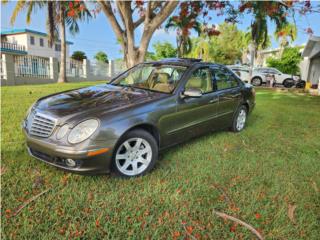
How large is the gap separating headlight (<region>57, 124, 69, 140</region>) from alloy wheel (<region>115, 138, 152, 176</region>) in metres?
0.63

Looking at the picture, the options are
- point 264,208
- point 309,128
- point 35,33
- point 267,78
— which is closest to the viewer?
point 264,208

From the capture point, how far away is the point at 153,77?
4.12m

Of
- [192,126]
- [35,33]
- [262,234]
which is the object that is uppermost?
[35,33]

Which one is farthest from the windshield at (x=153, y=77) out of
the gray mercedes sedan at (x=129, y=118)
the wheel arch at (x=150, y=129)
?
the wheel arch at (x=150, y=129)

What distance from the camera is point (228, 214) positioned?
240 centimetres

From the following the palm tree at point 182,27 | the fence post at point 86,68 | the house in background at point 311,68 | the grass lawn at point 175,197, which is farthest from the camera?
the fence post at point 86,68

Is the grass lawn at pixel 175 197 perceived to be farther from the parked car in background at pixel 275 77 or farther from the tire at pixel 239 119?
the parked car in background at pixel 275 77

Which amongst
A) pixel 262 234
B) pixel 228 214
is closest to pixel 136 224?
pixel 228 214

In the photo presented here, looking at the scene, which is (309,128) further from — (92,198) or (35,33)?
(35,33)

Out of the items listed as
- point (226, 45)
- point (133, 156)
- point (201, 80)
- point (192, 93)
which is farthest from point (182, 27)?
point (226, 45)

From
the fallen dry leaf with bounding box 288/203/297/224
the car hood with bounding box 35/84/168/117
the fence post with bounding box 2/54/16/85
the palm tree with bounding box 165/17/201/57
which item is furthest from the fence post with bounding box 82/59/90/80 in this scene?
the fallen dry leaf with bounding box 288/203/297/224

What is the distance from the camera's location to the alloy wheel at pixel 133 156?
2886 mm

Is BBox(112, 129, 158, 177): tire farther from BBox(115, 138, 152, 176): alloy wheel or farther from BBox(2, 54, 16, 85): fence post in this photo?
BBox(2, 54, 16, 85): fence post

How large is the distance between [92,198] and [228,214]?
1.42m
